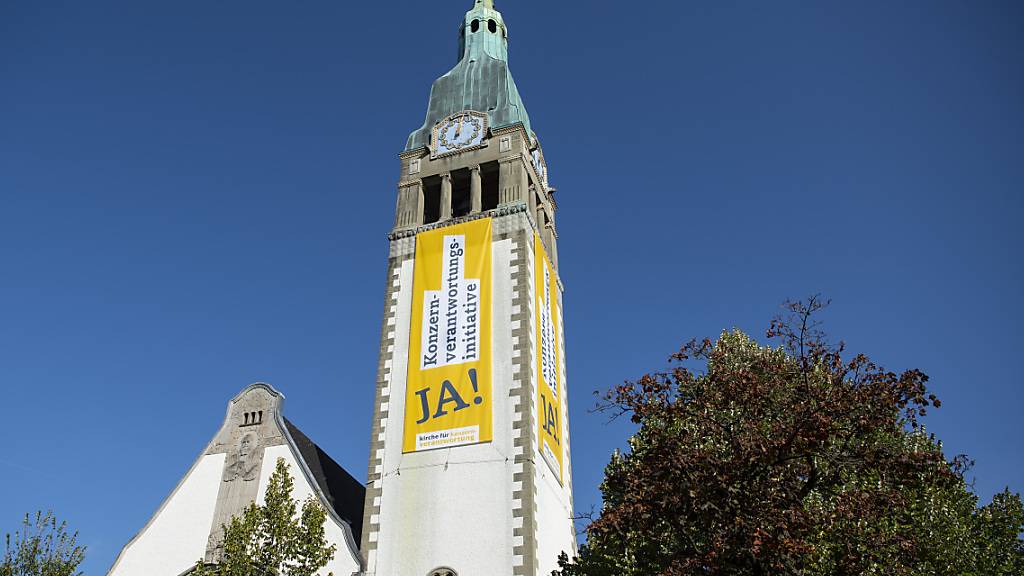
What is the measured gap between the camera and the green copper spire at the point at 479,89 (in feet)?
127

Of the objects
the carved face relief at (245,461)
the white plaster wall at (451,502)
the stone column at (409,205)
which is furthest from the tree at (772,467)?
the stone column at (409,205)

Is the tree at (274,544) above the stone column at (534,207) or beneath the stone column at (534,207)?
beneath

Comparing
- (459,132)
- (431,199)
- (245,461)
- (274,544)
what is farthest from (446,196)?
(274,544)

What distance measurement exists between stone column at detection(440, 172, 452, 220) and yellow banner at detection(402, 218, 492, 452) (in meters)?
1.37

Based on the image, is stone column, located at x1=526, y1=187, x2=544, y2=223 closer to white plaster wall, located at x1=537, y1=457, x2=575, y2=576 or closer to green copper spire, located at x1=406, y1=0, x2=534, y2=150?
green copper spire, located at x1=406, y1=0, x2=534, y2=150

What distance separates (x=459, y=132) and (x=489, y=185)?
8.88 ft

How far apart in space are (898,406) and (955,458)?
1.69 m

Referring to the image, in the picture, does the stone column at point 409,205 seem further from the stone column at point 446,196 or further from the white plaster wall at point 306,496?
the white plaster wall at point 306,496

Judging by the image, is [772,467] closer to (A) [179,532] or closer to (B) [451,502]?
(B) [451,502]

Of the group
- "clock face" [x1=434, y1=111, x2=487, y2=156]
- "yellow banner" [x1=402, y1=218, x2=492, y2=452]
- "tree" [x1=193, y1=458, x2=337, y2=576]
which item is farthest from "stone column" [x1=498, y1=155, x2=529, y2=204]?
"tree" [x1=193, y1=458, x2=337, y2=576]

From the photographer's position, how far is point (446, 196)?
3653 centimetres

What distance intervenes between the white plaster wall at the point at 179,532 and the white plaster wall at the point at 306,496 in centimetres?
178

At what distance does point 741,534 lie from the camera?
16.6 m

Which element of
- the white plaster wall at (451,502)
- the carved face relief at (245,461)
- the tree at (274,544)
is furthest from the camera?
the carved face relief at (245,461)
